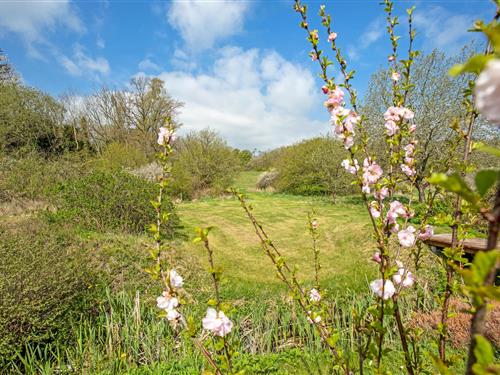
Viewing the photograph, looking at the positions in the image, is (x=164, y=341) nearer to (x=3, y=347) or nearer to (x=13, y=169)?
(x=3, y=347)

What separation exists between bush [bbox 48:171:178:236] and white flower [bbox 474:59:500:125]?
27.4 feet

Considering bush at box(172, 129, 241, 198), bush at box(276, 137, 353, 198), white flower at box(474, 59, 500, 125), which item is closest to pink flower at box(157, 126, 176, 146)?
white flower at box(474, 59, 500, 125)

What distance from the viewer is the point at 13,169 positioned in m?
12.1

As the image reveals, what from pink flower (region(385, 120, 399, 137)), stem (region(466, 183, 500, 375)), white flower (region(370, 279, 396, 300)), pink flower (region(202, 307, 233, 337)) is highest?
pink flower (region(385, 120, 399, 137))

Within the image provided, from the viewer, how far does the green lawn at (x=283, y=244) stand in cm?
691

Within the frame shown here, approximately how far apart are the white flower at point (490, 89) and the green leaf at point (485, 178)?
13 cm

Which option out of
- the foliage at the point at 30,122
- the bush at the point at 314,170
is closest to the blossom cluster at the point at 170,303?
the bush at the point at 314,170

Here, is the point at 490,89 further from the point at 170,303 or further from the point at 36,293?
the point at 36,293

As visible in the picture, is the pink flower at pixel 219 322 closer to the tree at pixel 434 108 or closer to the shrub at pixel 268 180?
the tree at pixel 434 108

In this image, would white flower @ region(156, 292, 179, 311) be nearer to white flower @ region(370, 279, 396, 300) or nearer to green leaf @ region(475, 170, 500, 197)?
white flower @ region(370, 279, 396, 300)

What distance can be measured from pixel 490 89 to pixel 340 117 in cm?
108

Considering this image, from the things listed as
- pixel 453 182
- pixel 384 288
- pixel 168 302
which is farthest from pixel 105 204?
pixel 453 182

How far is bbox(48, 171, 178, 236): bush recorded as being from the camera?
8211 mm

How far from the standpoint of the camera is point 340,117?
4.99ft
